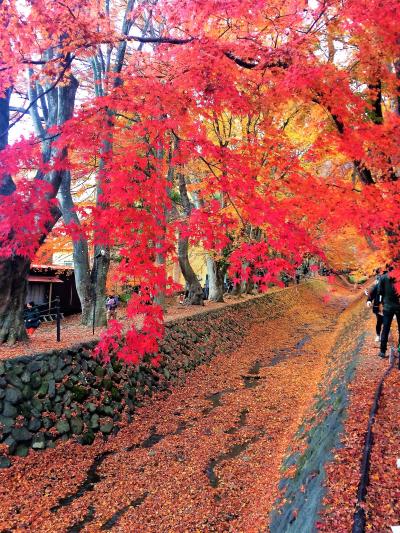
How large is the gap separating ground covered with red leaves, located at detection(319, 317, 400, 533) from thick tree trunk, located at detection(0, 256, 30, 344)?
776 cm

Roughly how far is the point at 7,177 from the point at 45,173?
88cm

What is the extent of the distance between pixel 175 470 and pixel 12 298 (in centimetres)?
570

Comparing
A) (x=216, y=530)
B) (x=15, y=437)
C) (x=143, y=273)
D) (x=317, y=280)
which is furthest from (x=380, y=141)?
(x=317, y=280)

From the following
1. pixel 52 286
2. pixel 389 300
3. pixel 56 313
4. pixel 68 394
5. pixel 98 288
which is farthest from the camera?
pixel 52 286

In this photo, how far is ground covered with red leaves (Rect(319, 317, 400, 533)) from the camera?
4.24 metres

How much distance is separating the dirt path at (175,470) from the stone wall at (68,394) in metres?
0.37

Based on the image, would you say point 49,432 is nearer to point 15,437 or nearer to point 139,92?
point 15,437

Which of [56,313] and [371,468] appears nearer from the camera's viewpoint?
[371,468]

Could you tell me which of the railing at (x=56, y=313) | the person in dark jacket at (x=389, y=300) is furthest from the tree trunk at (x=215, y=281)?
the person in dark jacket at (x=389, y=300)

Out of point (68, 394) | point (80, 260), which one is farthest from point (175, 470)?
point (80, 260)

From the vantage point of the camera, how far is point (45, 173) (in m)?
10.2

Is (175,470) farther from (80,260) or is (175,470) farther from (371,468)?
(80,260)

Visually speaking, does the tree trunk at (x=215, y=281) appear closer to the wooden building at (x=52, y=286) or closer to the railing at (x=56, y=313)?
the wooden building at (x=52, y=286)

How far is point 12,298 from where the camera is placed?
10219 mm
